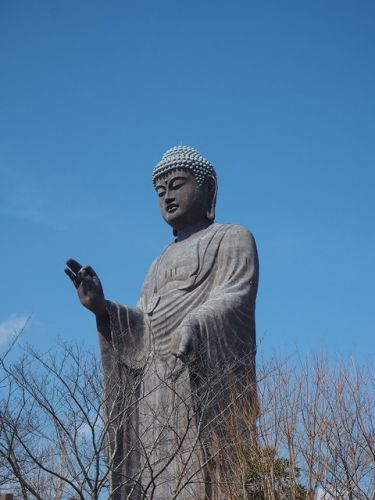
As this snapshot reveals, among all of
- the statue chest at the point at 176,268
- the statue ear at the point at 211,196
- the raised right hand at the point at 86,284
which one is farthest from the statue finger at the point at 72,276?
the statue ear at the point at 211,196

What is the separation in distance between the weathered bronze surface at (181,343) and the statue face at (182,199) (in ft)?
0.06

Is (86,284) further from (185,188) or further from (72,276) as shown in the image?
(185,188)

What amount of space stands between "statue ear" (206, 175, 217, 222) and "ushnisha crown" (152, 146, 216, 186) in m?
0.10

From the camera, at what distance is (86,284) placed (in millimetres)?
14008

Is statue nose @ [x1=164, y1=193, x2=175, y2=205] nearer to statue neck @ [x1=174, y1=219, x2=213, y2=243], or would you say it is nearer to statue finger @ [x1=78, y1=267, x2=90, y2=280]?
statue neck @ [x1=174, y1=219, x2=213, y2=243]

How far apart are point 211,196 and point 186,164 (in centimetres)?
77

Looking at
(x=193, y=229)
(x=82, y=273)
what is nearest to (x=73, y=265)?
(x=82, y=273)

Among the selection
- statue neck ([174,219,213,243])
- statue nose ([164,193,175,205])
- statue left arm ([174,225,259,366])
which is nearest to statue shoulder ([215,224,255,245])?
statue left arm ([174,225,259,366])

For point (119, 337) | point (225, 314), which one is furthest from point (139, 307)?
point (225, 314)

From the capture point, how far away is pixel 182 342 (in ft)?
42.7

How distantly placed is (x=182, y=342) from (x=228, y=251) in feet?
7.67

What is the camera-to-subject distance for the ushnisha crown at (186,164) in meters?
15.7

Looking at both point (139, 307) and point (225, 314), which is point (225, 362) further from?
point (139, 307)

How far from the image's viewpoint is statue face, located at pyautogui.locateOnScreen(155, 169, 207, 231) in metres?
15.6
